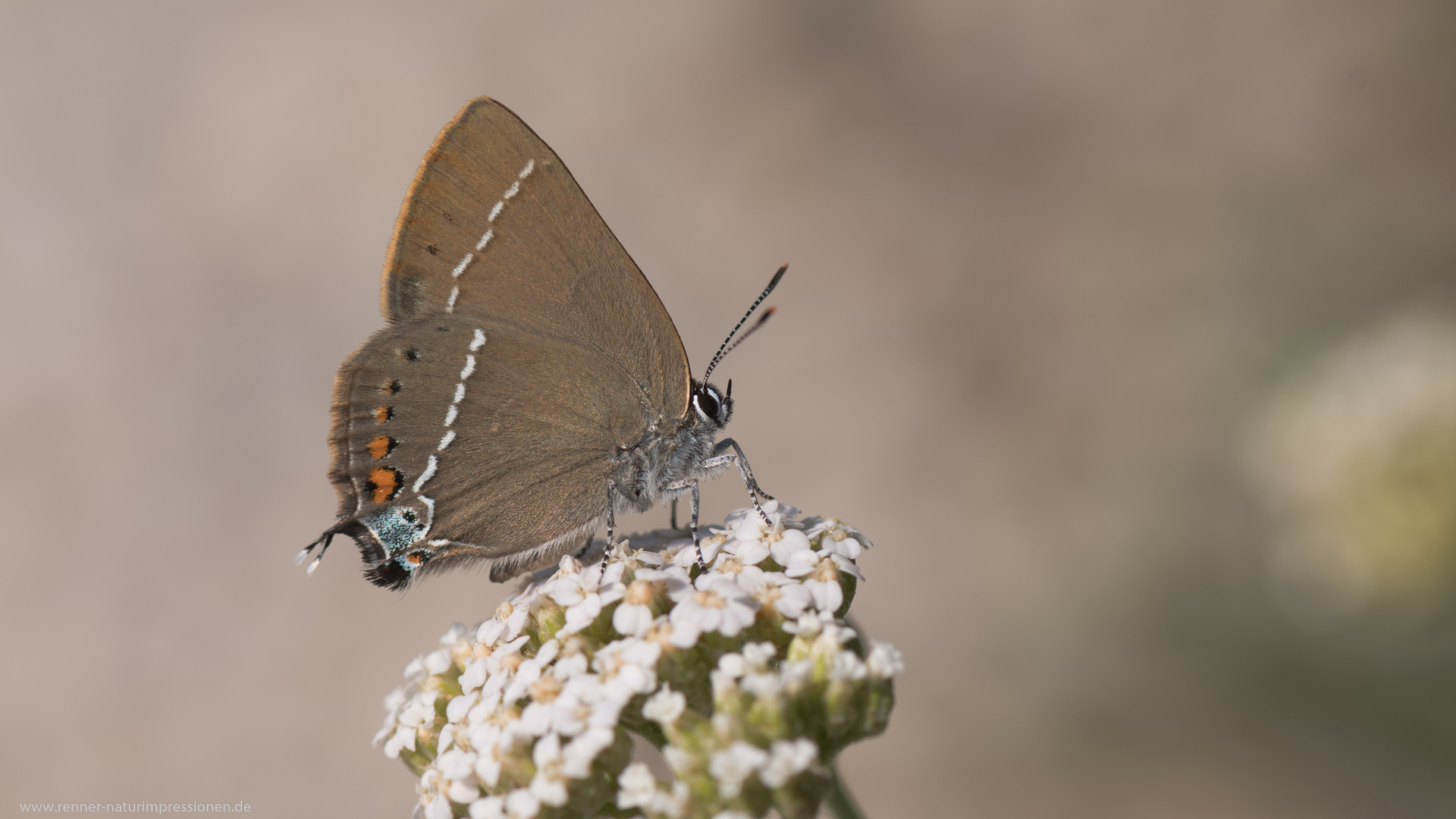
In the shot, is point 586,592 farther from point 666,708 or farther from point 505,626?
point 666,708

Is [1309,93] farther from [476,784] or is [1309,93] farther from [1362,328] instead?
[476,784]

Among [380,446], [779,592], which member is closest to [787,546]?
[779,592]

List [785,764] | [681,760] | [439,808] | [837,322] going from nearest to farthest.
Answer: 1. [785,764]
2. [681,760]
3. [439,808]
4. [837,322]

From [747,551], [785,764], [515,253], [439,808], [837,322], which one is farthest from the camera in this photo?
[837,322]

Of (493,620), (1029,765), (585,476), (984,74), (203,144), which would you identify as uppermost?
(984,74)

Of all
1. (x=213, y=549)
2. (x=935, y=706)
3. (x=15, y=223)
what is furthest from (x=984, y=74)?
(x=15, y=223)

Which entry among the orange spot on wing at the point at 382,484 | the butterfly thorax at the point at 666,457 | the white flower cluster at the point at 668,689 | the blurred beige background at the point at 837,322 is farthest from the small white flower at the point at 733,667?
the blurred beige background at the point at 837,322
